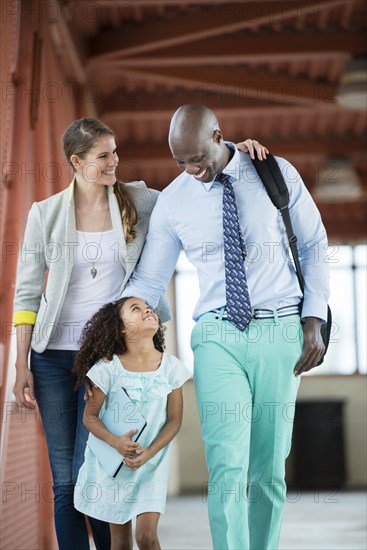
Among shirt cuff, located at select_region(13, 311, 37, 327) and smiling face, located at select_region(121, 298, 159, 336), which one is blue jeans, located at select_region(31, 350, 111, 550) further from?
smiling face, located at select_region(121, 298, 159, 336)

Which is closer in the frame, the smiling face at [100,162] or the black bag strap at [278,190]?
the black bag strap at [278,190]

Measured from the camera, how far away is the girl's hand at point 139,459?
3260 millimetres

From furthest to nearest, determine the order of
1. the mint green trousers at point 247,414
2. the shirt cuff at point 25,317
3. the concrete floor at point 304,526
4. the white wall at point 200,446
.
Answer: the white wall at point 200,446 → the concrete floor at point 304,526 → the shirt cuff at point 25,317 → the mint green trousers at point 247,414

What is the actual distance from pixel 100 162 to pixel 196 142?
0.40 m

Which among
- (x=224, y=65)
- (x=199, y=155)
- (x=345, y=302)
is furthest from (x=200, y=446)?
(x=199, y=155)

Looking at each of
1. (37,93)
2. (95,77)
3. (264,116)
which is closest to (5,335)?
(37,93)

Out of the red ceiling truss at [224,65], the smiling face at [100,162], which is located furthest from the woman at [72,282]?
the red ceiling truss at [224,65]

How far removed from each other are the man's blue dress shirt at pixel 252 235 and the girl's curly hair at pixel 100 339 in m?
0.09

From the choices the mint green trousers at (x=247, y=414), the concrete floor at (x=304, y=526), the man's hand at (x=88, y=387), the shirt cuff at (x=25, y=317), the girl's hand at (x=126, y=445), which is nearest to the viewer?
the mint green trousers at (x=247, y=414)

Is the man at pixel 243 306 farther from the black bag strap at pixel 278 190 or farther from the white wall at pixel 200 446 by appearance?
the white wall at pixel 200 446

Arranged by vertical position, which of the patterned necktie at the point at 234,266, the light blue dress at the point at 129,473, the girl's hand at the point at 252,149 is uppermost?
the girl's hand at the point at 252,149

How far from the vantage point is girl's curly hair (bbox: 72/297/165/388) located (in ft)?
10.9

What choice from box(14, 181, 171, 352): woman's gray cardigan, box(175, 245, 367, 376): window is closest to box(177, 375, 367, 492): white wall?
box(175, 245, 367, 376): window

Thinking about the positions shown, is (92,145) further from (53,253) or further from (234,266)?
(234,266)
